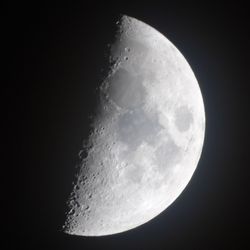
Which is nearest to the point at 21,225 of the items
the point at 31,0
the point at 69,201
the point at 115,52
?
the point at 69,201

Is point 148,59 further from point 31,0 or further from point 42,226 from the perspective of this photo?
point 42,226

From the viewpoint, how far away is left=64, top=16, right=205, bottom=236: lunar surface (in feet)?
8.55

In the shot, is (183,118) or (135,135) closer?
(135,135)

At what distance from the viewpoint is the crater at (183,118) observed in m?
2.82

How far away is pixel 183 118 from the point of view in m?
2.85

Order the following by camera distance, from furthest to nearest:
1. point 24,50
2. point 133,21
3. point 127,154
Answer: point 133,21 → point 127,154 → point 24,50

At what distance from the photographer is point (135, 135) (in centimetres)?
263

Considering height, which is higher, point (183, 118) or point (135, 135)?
point (183, 118)

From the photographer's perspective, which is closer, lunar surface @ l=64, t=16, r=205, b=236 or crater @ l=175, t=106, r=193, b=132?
lunar surface @ l=64, t=16, r=205, b=236

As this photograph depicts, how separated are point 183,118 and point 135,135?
0.44 metres

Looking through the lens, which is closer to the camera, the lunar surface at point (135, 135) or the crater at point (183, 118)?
the lunar surface at point (135, 135)

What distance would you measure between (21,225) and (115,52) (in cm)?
136

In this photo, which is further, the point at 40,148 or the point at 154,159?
the point at 154,159

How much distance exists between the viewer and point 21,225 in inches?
105
